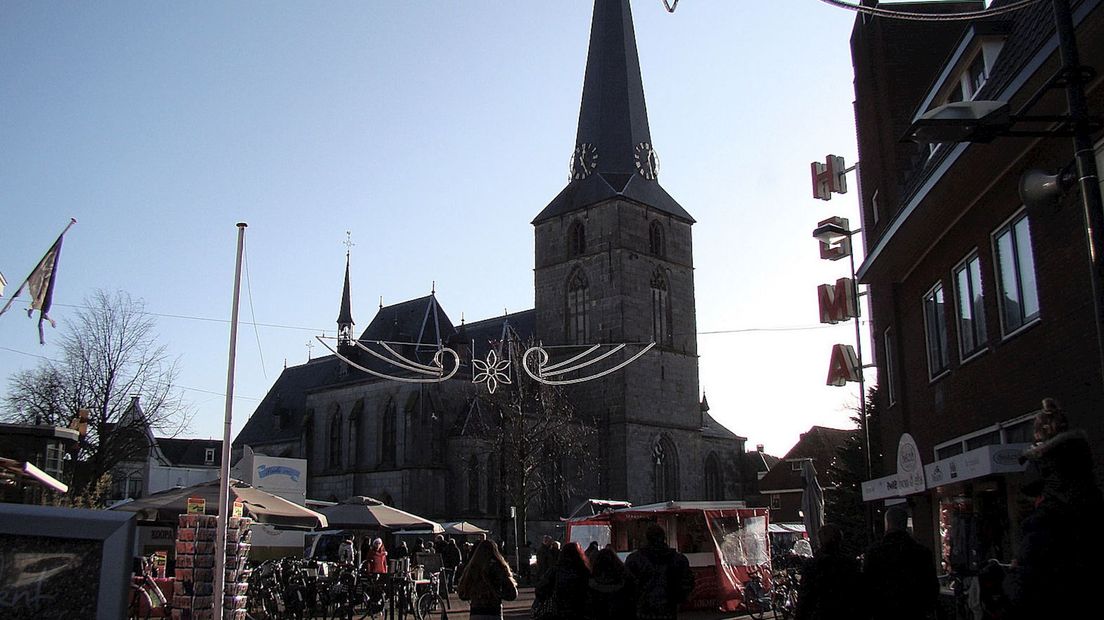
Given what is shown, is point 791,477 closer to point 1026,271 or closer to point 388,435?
point 388,435

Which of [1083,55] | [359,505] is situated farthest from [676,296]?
[1083,55]

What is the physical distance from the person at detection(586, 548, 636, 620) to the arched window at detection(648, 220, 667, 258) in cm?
5406

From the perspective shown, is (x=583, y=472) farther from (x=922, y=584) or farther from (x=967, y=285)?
(x=922, y=584)

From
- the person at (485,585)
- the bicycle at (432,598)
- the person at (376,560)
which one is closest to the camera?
the person at (485,585)

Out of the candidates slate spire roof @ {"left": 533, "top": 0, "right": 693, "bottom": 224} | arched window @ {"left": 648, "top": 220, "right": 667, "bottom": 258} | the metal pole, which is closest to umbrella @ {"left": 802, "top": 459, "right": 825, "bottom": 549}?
the metal pole

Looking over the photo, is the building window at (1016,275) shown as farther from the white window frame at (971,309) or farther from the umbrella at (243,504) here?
the umbrella at (243,504)

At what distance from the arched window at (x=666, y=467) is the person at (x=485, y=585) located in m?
49.9

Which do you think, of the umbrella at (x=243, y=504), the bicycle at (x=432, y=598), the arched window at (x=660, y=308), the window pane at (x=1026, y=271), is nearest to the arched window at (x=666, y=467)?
the arched window at (x=660, y=308)

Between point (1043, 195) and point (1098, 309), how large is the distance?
0.99 meters

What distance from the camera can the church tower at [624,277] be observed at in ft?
191

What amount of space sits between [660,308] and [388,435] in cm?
1806

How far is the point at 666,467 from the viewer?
5919cm

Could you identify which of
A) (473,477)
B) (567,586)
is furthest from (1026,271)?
(473,477)

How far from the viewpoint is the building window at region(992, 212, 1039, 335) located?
11727 millimetres
